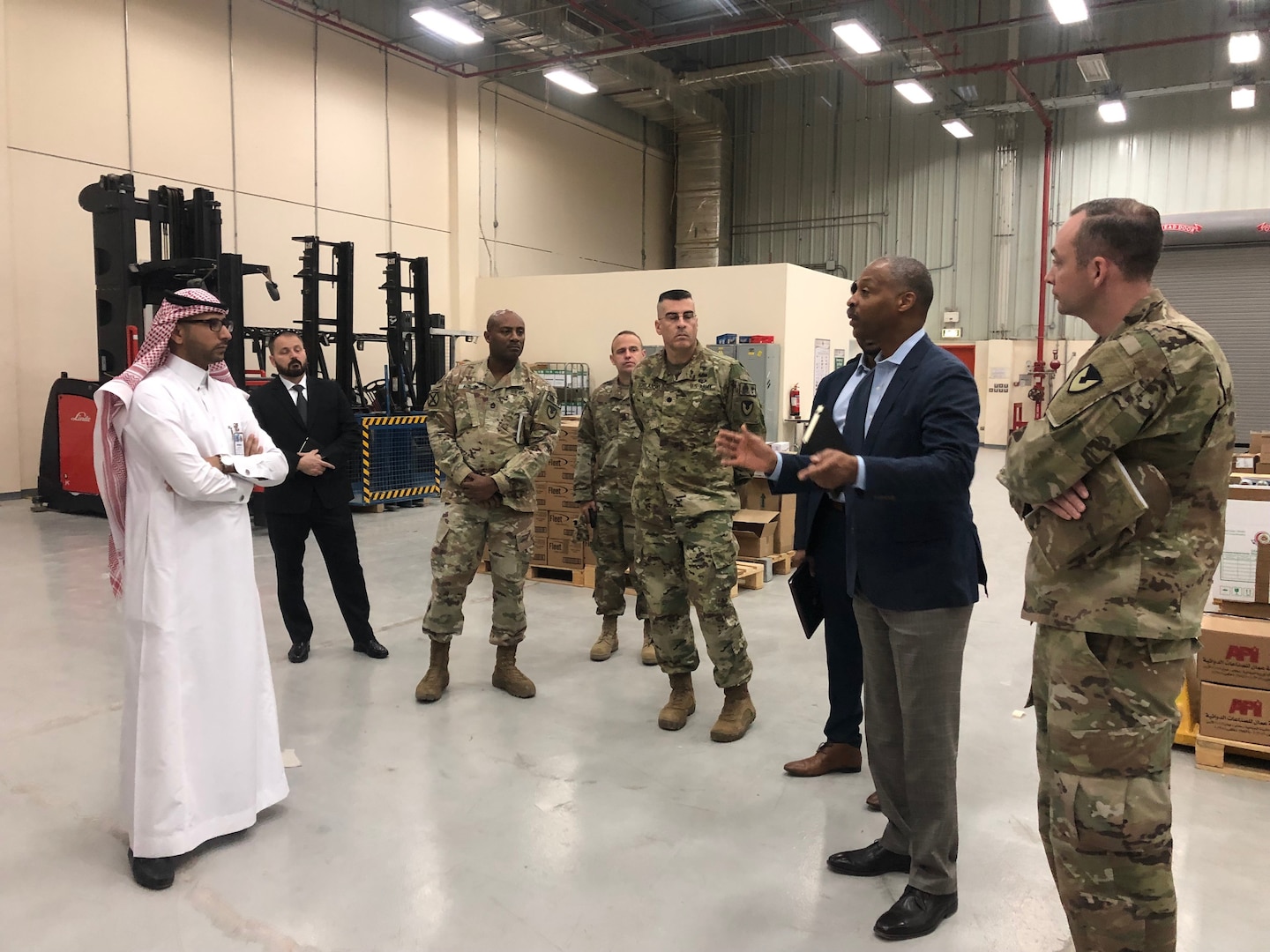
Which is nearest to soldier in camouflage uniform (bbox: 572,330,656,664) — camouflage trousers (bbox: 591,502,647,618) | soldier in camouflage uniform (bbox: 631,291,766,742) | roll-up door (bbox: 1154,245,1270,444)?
camouflage trousers (bbox: 591,502,647,618)

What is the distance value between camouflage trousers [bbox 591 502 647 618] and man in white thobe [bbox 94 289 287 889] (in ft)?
7.81

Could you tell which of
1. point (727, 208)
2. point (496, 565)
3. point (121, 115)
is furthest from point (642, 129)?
point (496, 565)

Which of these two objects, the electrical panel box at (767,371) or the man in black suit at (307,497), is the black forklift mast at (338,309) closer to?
the electrical panel box at (767,371)

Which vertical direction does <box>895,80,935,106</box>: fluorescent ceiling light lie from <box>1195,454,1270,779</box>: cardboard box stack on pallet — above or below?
above

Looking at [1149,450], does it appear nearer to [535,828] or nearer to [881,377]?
[881,377]

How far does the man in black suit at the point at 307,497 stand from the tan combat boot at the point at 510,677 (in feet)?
2.77

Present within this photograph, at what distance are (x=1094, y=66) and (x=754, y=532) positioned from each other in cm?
1012

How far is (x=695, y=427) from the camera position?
12.2 ft

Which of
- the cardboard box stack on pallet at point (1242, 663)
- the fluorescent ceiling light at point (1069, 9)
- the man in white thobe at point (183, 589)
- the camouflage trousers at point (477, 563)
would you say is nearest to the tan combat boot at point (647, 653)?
the camouflage trousers at point (477, 563)

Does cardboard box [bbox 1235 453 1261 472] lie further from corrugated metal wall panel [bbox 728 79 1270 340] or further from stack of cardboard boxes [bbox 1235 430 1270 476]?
corrugated metal wall panel [bbox 728 79 1270 340]

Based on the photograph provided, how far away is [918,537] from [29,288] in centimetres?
1009

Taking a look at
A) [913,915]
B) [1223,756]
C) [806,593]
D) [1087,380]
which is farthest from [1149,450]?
[1223,756]

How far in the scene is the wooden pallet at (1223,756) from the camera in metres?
3.33

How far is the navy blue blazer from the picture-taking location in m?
2.23
